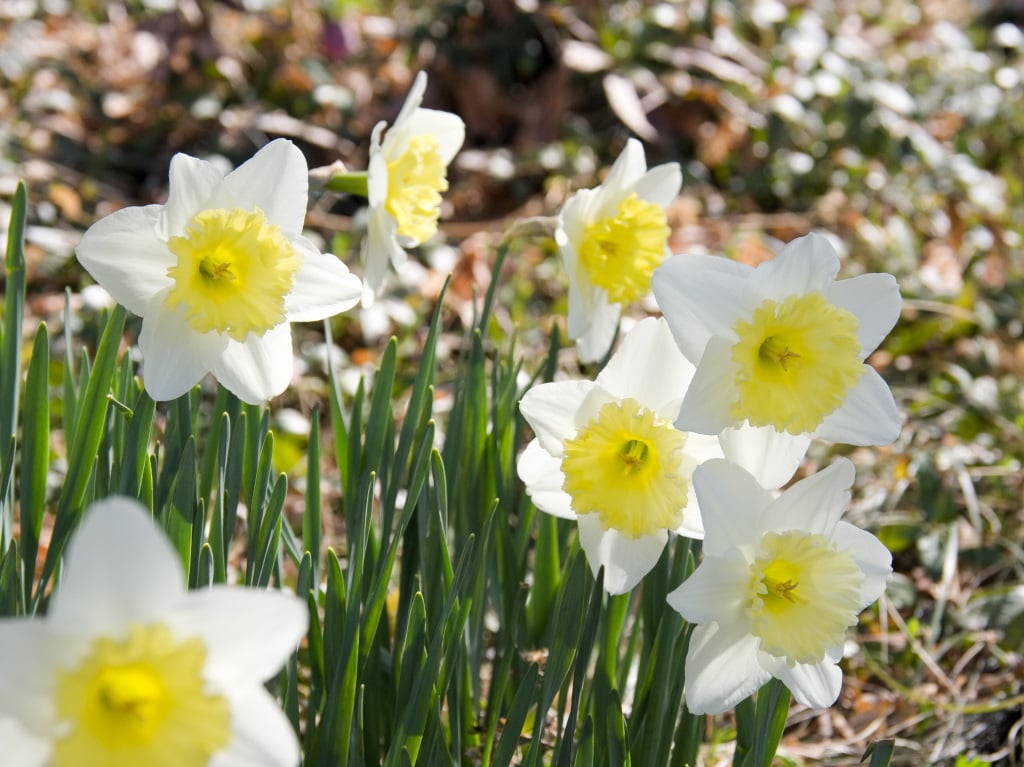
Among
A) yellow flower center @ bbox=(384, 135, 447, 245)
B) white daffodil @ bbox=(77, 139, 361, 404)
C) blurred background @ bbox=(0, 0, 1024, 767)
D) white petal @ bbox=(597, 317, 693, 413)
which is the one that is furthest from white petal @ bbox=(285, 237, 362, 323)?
blurred background @ bbox=(0, 0, 1024, 767)

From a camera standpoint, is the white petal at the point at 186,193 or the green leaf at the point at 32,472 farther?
the green leaf at the point at 32,472

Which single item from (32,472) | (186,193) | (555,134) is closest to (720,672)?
(186,193)

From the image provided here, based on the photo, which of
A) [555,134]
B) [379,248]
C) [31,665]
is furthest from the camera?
[555,134]

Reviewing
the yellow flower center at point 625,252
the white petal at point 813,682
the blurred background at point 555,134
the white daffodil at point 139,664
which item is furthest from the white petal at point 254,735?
the blurred background at point 555,134

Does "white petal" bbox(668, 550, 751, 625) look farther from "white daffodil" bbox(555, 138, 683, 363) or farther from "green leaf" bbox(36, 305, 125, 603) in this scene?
"green leaf" bbox(36, 305, 125, 603)

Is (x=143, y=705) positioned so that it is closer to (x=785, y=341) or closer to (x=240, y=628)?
(x=240, y=628)

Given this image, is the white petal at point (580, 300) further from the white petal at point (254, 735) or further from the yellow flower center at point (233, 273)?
the white petal at point (254, 735)
